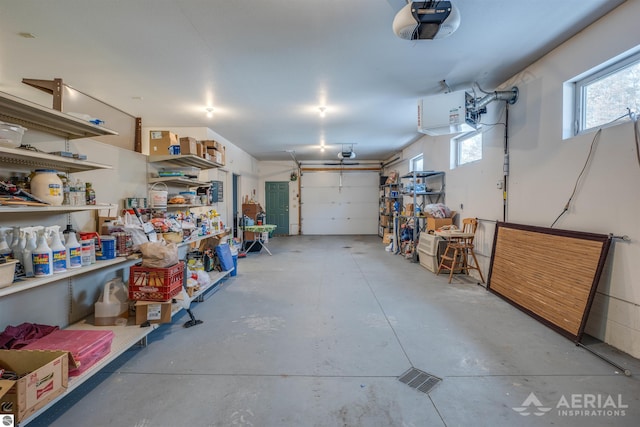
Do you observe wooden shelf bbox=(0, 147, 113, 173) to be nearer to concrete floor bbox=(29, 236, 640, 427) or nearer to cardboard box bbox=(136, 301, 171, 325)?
cardboard box bbox=(136, 301, 171, 325)

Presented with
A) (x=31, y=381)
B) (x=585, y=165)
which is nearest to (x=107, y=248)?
(x=31, y=381)

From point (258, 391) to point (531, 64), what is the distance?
14.4ft

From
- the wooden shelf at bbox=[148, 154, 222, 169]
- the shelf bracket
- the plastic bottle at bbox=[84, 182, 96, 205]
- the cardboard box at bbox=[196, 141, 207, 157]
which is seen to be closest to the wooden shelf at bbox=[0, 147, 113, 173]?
the plastic bottle at bbox=[84, 182, 96, 205]

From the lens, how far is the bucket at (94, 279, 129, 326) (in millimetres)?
2334

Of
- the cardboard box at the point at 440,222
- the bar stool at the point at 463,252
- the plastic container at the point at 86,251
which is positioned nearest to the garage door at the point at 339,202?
the cardboard box at the point at 440,222

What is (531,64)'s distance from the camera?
328 centimetres

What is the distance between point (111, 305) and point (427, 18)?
3.38m

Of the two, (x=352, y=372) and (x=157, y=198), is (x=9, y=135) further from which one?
(x=352, y=372)

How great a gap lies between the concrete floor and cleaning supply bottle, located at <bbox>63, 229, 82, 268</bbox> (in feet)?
2.77

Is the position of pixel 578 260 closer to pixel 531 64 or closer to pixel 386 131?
pixel 531 64

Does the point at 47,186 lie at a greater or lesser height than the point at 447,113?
lesser

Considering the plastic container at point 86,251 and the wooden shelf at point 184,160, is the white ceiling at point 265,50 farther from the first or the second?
the plastic container at point 86,251

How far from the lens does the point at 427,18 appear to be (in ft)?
6.59

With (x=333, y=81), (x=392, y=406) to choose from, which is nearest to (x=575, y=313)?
(x=392, y=406)
